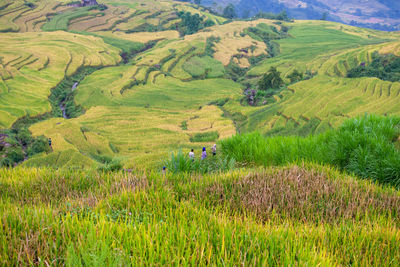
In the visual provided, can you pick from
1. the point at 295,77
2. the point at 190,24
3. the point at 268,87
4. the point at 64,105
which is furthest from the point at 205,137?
the point at 190,24

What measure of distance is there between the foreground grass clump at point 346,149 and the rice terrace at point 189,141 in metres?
0.03

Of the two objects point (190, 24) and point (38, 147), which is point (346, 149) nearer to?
point (38, 147)

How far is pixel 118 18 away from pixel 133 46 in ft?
84.0

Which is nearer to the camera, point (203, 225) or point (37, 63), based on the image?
point (203, 225)

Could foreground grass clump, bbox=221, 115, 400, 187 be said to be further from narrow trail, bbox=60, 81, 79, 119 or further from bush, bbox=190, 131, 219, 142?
narrow trail, bbox=60, 81, 79, 119

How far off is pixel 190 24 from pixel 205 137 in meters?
66.3

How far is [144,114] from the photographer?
38.1 metres

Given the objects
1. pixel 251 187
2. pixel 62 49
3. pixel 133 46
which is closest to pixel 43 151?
pixel 251 187

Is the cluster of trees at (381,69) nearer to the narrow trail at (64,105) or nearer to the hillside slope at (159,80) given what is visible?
the hillside slope at (159,80)

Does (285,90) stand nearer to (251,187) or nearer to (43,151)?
(43,151)

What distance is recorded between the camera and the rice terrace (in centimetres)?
163

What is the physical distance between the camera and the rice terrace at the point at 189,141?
1.63 metres

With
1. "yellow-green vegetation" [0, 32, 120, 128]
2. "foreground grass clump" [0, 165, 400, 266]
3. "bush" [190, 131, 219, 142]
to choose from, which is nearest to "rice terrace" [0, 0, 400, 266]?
"foreground grass clump" [0, 165, 400, 266]

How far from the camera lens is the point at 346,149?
16.1ft
